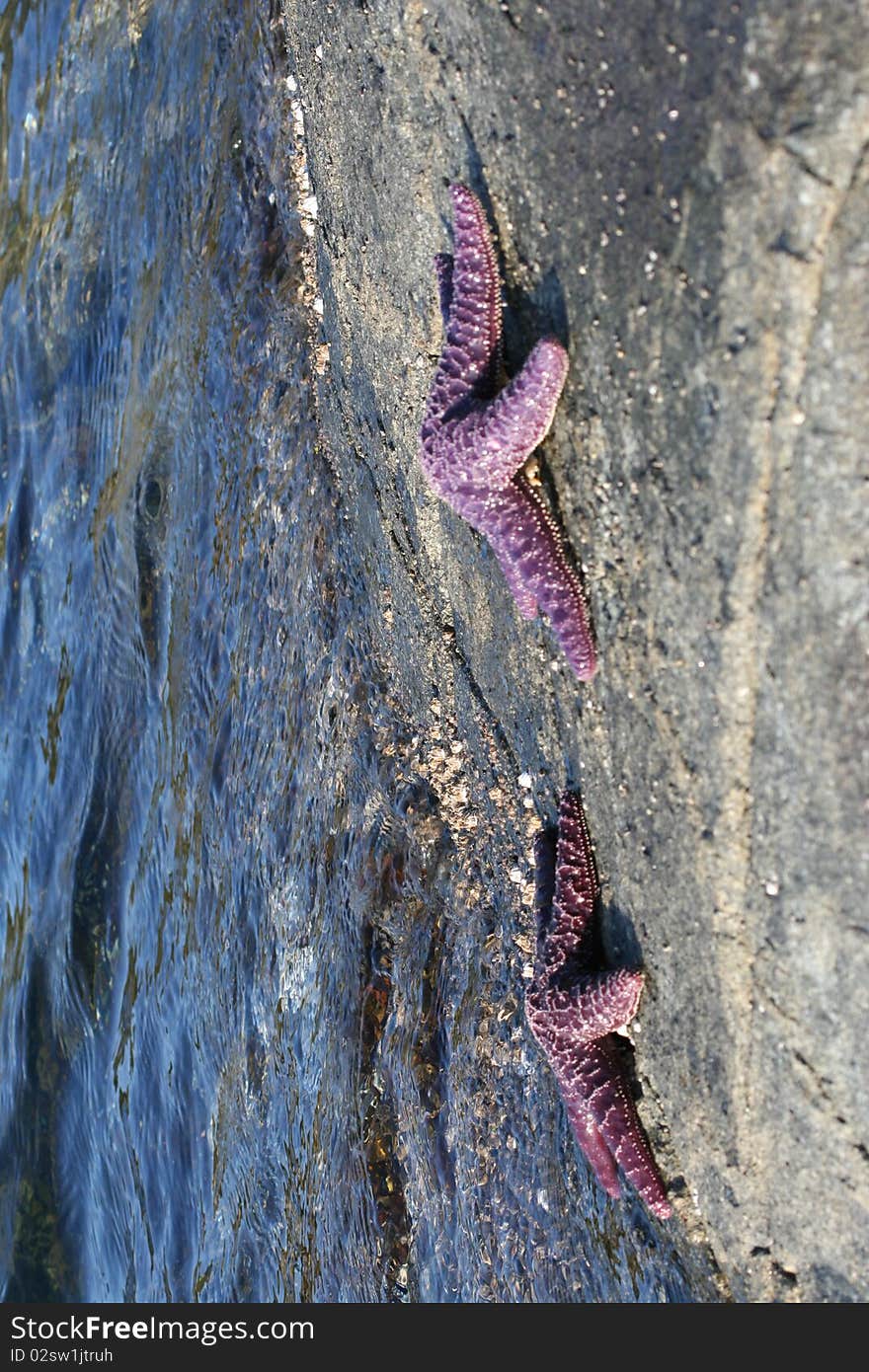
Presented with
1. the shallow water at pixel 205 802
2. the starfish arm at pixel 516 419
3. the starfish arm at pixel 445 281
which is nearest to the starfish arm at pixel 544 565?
the starfish arm at pixel 516 419

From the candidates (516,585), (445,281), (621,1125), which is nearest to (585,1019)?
(621,1125)

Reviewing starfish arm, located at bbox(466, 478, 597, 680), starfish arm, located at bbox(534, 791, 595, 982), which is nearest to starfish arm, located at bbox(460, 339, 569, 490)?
starfish arm, located at bbox(466, 478, 597, 680)

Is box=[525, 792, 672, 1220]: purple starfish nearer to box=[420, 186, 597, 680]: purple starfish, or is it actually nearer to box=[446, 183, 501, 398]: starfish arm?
box=[420, 186, 597, 680]: purple starfish

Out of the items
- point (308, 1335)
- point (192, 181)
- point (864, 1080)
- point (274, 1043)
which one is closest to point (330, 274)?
point (192, 181)

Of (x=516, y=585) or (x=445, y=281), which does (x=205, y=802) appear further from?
(x=445, y=281)

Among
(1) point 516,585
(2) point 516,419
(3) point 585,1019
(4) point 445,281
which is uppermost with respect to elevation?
(4) point 445,281

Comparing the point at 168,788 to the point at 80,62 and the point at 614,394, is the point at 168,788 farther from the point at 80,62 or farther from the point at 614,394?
the point at 80,62
